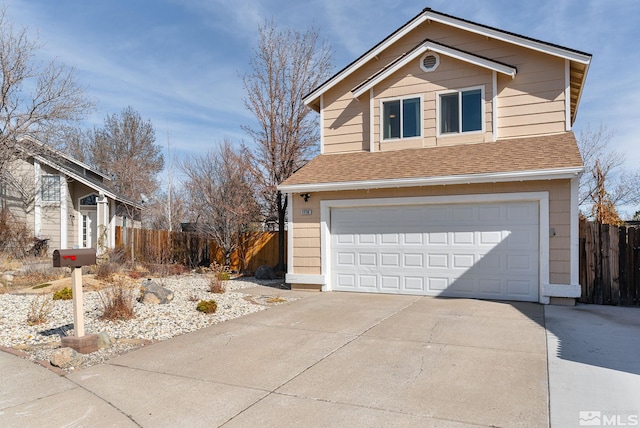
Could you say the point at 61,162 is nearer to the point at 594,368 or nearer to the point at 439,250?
the point at 439,250

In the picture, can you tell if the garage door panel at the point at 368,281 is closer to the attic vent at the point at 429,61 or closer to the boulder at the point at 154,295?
the boulder at the point at 154,295

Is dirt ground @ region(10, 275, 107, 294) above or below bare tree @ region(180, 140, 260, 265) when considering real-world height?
below

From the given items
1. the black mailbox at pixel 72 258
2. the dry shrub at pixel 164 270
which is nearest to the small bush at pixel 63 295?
the black mailbox at pixel 72 258

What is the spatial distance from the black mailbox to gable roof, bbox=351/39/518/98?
334 inches

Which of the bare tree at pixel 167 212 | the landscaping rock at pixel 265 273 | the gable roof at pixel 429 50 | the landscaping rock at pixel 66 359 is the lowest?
the landscaping rock at pixel 265 273

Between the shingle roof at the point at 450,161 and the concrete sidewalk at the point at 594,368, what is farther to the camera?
the shingle roof at the point at 450,161

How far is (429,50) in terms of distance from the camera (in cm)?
1139

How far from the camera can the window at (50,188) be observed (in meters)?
19.0

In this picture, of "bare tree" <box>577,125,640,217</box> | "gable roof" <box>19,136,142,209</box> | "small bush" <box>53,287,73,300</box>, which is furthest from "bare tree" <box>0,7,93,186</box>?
"bare tree" <box>577,125,640,217</box>

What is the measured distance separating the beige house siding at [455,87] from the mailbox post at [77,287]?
818 cm

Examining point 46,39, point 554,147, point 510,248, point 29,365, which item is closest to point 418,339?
point 510,248

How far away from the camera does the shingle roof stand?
30.1ft

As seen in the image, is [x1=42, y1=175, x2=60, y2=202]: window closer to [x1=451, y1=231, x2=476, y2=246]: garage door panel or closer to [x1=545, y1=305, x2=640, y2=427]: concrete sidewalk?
[x1=451, y1=231, x2=476, y2=246]: garage door panel

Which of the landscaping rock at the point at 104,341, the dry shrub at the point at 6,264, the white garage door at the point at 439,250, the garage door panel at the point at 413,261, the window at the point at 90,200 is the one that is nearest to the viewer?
the landscaping rock at the point at 104,341
